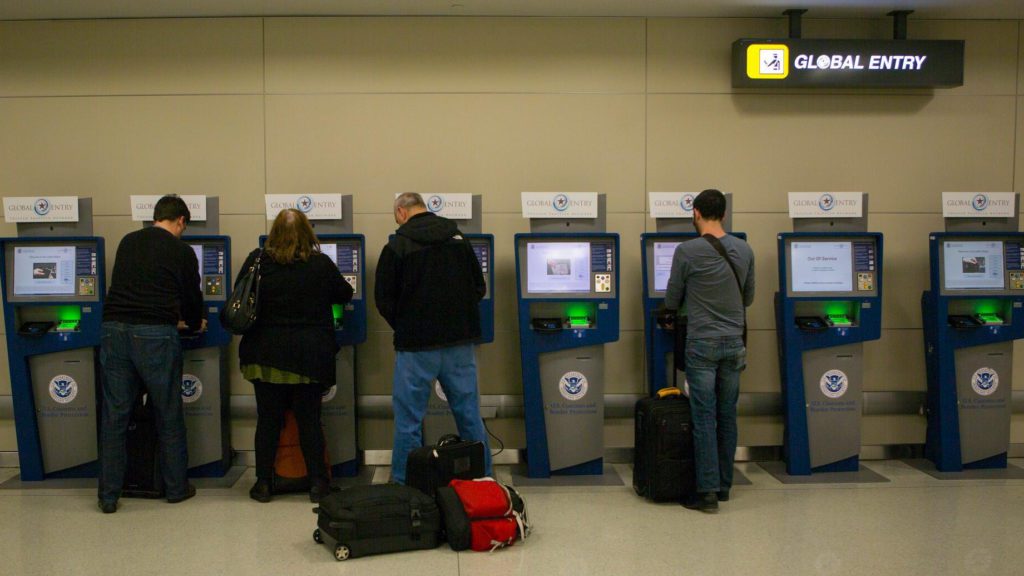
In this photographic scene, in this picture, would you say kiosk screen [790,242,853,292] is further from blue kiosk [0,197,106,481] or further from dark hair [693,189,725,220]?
blue kiosk [0,197,106,481]

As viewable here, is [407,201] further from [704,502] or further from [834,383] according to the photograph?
[834,383]

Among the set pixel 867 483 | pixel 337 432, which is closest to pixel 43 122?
pixel 337 432

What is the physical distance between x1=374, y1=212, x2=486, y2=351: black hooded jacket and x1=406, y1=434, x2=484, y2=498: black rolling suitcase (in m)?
0.52

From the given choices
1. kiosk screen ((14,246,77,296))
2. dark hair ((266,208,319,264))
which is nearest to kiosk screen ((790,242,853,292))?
dark hair ((266,208,319,264))

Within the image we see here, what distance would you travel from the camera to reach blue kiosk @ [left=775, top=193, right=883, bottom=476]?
5.12 m

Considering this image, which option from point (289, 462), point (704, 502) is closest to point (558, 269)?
point (704, 502)

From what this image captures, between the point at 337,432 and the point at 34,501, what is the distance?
1656mm

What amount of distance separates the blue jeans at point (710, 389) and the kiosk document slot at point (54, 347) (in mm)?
3321

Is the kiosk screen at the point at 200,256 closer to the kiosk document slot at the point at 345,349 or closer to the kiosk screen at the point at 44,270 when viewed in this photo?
the kiosk document slot at the point at 345,349

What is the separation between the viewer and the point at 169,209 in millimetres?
4711

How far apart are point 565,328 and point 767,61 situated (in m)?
2.09

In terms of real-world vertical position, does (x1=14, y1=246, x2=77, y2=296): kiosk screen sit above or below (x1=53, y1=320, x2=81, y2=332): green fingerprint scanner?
above

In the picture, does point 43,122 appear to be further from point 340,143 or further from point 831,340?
point 831,340

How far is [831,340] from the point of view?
5.19m
